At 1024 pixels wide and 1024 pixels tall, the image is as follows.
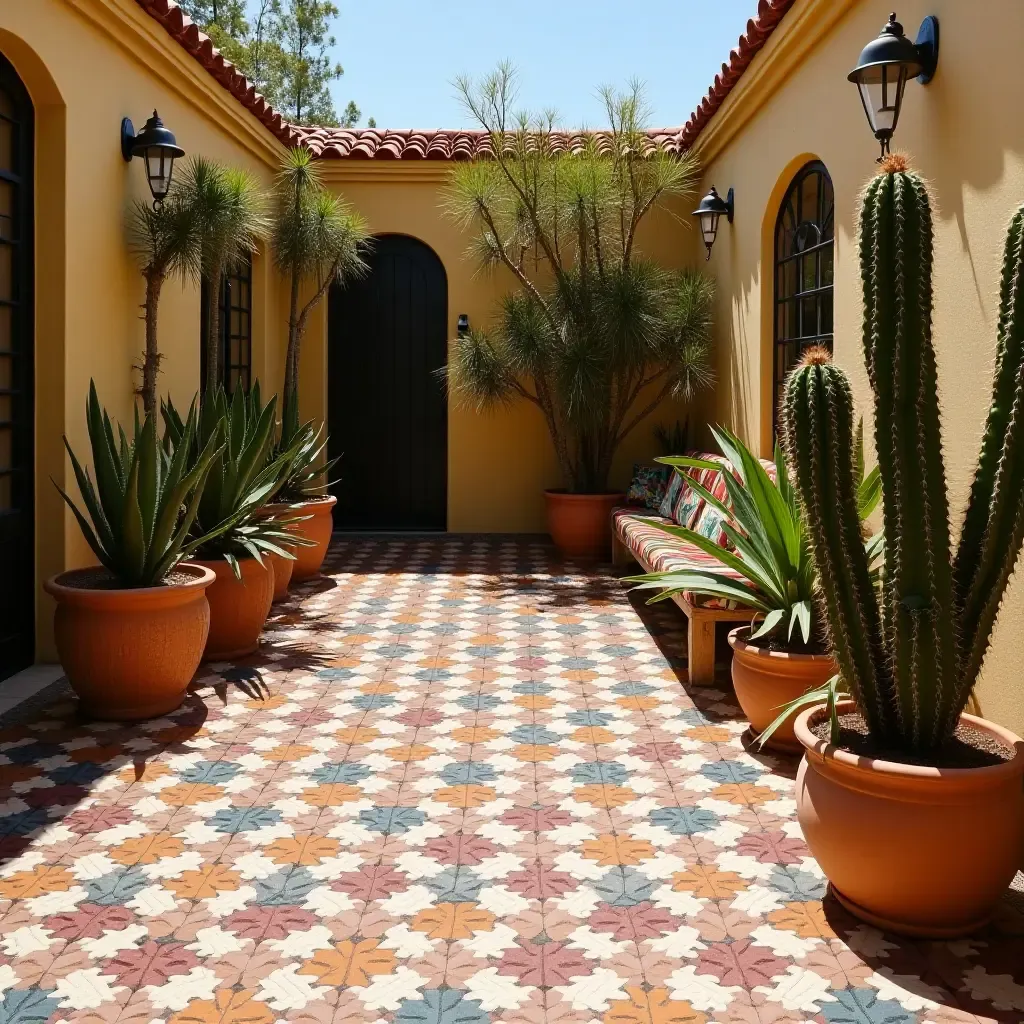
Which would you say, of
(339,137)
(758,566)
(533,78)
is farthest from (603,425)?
(758,566)

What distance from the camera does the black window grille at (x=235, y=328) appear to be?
26.2 ft

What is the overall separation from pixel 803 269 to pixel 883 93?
239 centimetres

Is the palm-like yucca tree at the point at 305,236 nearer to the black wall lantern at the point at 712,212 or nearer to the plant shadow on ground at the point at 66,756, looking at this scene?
the black wall lantern at the point at 712,212

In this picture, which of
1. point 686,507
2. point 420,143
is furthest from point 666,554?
point 420,143

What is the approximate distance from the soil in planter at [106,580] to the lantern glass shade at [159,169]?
217 centimetres

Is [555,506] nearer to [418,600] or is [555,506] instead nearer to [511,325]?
[511,325]

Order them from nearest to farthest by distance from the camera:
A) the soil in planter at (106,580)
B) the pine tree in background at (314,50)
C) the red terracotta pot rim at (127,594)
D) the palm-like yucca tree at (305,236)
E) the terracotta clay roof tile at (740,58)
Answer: the red terracotta pot rim at (127,594), the soil in planter at (106,580), the terracotta clay roof tile at (740,58), the palm-like yucca tree at (305,236), the pine tree in background at (314,50)

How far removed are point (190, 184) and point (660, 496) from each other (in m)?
4.13

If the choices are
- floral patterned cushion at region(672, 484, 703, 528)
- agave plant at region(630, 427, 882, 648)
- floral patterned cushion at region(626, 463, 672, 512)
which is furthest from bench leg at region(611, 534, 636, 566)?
agave plant at region(630, 427, 882, 648)

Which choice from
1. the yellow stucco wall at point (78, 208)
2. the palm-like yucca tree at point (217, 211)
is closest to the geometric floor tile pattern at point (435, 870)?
the yellow stucco wall at point (78, 208)

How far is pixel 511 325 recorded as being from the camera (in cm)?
851

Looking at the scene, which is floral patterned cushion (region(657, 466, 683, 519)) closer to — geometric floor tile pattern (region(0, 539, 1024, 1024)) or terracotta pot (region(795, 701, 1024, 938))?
geometric floor tile pattern (region(0, 539, 1024, 1024))

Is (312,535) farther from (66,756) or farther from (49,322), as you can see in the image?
(66,756)

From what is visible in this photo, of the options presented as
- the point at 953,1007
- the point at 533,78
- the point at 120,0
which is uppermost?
the point at 533,78
